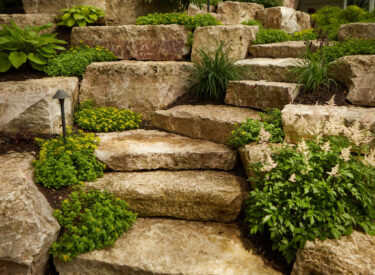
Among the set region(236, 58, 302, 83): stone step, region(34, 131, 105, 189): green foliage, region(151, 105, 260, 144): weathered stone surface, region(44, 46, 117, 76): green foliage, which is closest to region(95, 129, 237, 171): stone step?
region(34, 131, 105, 189): green foliage

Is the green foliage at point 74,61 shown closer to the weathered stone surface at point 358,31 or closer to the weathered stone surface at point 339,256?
the weathered stone surface at point 358,31

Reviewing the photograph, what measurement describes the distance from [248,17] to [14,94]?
23.4 ft

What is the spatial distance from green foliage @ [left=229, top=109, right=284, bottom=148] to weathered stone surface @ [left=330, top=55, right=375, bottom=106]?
46.4 inches

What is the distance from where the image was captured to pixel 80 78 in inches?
210

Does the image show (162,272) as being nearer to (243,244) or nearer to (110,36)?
(243,244)

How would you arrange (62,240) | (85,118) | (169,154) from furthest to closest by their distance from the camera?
(85,118)
(169,154)
(62,240)

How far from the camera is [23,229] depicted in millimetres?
2607

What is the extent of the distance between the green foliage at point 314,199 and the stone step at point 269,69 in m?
2.22

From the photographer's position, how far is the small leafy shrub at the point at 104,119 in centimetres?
462

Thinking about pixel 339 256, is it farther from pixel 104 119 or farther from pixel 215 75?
pixel 104 119

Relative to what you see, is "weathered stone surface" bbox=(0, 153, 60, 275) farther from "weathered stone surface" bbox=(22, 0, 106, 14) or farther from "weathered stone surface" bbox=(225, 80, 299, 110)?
"weathered stone surface" bbox=(22, 0, 106, 14)

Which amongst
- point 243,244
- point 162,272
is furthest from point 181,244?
point 243,244

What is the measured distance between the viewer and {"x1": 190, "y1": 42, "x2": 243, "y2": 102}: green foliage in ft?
16.3

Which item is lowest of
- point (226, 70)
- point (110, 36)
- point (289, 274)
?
point (289, 274)
